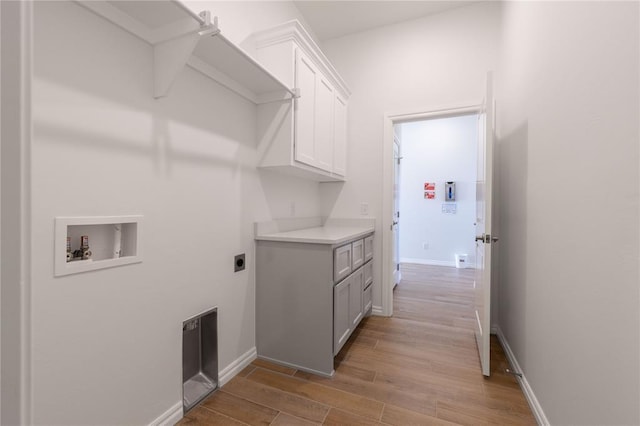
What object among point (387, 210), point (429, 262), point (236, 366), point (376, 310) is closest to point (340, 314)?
point (236, 366)

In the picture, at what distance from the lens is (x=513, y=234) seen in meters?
2.04

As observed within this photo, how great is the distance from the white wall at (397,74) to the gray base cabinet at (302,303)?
1049mm

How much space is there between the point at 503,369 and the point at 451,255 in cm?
352

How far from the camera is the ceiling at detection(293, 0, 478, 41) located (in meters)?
2.63

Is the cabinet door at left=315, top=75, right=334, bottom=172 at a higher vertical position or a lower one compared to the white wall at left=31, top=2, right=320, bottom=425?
higher

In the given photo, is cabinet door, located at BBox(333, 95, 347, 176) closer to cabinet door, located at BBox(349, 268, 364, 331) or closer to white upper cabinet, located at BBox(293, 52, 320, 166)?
white upper cabinet, located at BBox(293, 52, 320, 166)

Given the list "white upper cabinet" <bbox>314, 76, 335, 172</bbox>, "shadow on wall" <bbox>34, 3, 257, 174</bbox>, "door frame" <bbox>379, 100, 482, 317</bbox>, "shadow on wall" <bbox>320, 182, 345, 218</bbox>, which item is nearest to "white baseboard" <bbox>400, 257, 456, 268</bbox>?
"door frame" <bbox>379, 100, 482, 317</bbox>

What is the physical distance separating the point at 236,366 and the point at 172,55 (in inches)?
71.9

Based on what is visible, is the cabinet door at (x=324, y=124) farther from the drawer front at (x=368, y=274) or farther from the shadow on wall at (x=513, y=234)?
the shadow on wall at (x=513, y=234)

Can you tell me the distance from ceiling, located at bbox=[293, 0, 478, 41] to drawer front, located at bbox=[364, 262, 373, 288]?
243cm

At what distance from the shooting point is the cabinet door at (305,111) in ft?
6.54

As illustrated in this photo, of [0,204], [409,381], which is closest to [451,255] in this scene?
[409,381]

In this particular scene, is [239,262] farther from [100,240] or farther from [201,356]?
[100,240]

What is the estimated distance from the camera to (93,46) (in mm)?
1095
